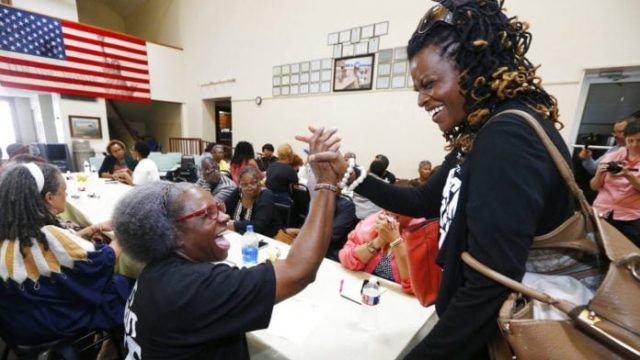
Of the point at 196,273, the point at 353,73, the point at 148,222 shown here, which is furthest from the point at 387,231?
the point at 353,73

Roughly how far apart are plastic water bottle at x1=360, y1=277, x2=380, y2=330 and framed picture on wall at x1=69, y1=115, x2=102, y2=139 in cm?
931

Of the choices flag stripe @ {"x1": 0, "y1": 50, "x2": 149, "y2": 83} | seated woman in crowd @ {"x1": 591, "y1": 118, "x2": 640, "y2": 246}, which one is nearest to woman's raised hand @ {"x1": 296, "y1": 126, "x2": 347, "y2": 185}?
seated woman in crowd @ {"x1": 591, "y1": 118, "x2": 640, "y2": 246}

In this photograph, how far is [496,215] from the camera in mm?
560

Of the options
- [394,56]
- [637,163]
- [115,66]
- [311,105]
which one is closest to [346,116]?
[311,105]

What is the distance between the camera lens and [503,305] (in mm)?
593

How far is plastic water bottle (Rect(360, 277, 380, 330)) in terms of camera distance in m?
1.16

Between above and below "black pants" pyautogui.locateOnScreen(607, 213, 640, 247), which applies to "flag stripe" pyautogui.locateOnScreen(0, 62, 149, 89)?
above

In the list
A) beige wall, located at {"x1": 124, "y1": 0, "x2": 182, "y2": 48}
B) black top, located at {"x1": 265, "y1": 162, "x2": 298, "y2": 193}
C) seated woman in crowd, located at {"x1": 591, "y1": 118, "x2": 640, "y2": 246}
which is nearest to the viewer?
seated woman in crowd, located at {"x1": 591, "y1": 118, "x2": 640, "y2": 246}

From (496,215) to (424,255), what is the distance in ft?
1.73

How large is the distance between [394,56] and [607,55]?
2.78 meters

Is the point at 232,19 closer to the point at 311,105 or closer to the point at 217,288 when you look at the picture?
the point at 311,105

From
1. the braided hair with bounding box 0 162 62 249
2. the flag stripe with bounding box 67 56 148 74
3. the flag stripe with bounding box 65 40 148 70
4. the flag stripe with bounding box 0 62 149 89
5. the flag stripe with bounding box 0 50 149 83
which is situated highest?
the flag stripe with bounding box 65 40 148 70

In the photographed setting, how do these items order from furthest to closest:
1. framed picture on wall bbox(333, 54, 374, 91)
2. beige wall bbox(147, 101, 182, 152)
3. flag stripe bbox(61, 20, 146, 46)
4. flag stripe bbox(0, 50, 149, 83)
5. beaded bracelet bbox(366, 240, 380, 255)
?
1. beige wall bbox(147, 101, 182, 152)
2. flag stripe bbox(61, 20, 146, 46)
3. flag stripe bbox(0, 50, 149, 83)
4. framed picture on wall bbox(333, 54, 374, 91)
5. beaded bracelet bbox(366, 240, 380, 255)

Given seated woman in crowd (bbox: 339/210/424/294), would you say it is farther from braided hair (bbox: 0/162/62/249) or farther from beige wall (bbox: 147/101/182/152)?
beige wall (bbox: 147/101/182/152)
